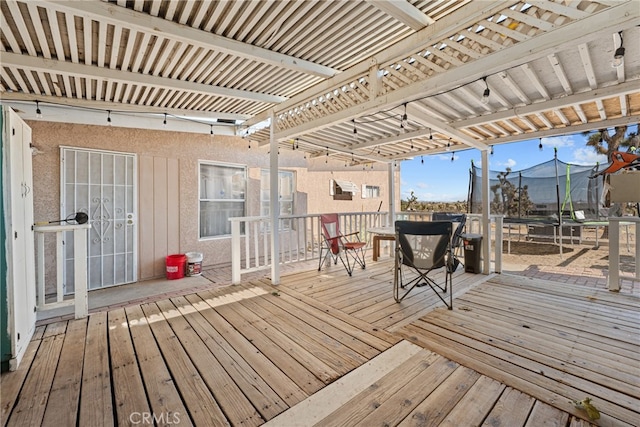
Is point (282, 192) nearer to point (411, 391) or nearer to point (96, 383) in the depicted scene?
point (96, 383)

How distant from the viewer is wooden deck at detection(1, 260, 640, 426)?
5.07 feet

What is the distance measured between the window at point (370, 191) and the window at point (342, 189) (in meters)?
1.03

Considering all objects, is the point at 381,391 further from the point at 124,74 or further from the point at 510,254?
the point at 510,254

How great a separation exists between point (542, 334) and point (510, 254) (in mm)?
5707

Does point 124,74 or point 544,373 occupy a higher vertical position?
point 124,74

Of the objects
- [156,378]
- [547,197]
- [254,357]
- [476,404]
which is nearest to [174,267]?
[156,378]

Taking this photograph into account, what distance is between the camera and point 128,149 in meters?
4.65

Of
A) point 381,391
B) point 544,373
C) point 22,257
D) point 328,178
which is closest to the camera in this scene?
point 381,391

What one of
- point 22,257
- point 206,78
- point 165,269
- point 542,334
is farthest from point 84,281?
point 542,334

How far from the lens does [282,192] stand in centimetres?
658

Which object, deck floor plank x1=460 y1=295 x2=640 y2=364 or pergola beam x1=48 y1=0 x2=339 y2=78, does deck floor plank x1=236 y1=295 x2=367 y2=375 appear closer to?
deck floor plank x1=460 y1=295 x2=640 y2=364

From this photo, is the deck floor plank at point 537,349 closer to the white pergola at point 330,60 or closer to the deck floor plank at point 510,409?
the deck floor plank at point 510,409

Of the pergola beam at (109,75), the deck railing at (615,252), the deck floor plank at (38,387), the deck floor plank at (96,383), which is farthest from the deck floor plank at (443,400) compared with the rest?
the pergola beam at (109,75)

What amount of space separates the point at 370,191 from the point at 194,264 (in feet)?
22.6
